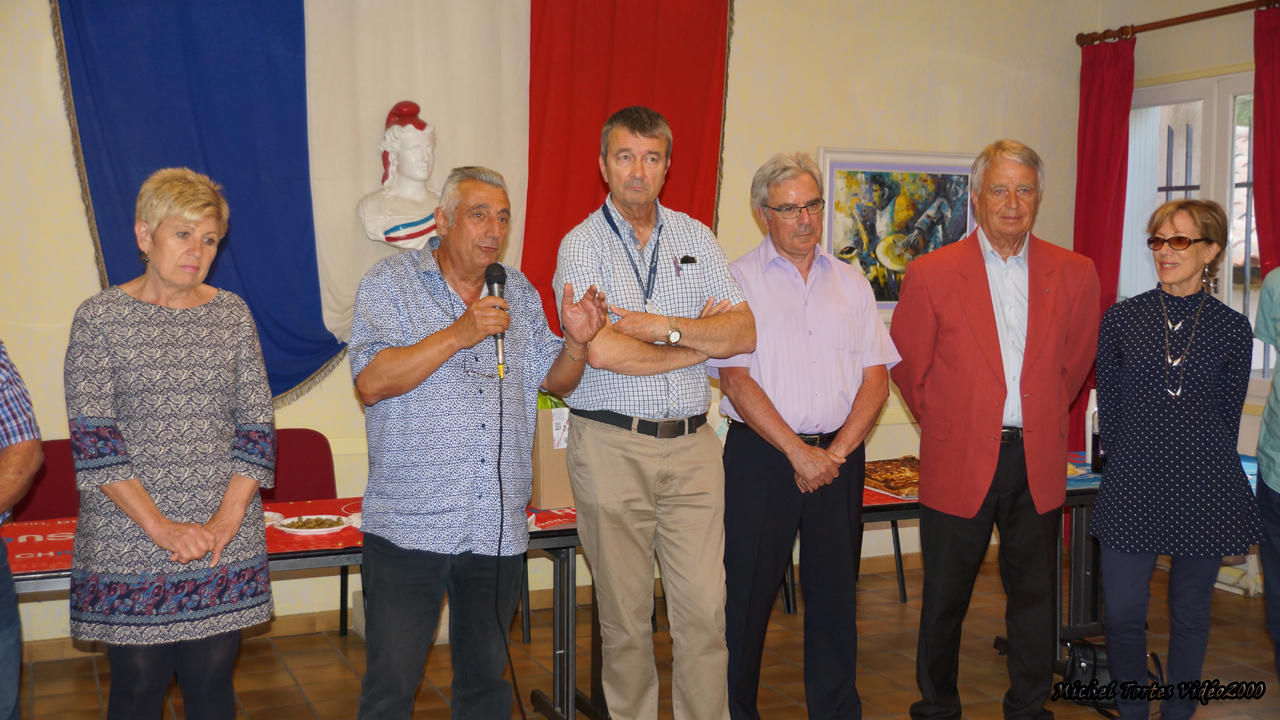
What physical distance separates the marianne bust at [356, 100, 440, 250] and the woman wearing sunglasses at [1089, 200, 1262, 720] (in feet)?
9.63

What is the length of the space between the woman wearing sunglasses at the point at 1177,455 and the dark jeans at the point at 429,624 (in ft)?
6.49

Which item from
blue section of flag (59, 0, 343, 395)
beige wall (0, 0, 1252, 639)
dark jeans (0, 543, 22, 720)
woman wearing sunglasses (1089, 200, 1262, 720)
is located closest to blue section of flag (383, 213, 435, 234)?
blue section of flag (59, 0, 343, 395)

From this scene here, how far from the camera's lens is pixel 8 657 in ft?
6.64

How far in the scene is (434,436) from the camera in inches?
94.7

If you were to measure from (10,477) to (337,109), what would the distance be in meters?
2.71

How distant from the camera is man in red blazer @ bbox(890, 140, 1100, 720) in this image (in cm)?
320

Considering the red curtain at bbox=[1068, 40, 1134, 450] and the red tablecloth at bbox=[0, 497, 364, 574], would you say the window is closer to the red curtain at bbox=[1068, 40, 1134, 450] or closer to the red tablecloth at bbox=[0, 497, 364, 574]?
the red curtain at bbox=[1068, 40, 1134, 450]

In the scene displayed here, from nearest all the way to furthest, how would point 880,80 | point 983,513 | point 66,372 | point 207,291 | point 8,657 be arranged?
point 8,657, point 66,372, point 207,291, point 983,513, point 880,80

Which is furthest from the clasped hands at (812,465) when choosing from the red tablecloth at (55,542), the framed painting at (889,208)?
the framed painting at (889,208)

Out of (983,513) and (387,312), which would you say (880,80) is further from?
(387,312)

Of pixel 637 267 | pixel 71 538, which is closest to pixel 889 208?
pixel 637 267

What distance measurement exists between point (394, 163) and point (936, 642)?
3034 millimetres

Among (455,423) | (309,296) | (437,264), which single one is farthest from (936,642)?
(309,296)

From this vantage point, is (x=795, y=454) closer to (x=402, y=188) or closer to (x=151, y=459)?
(x=151, y=459)
